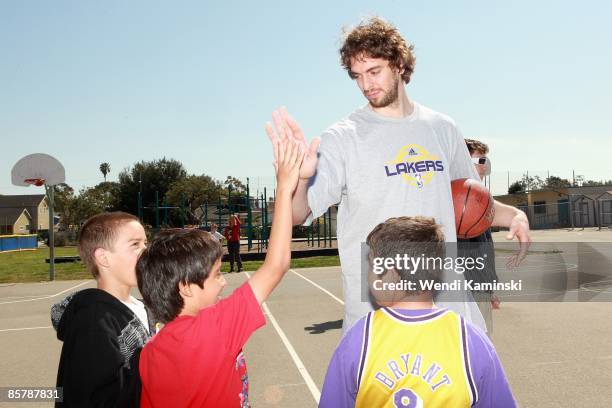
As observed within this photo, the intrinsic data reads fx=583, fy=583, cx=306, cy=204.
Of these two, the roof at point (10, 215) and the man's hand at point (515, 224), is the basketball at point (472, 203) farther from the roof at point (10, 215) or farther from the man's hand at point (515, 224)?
the roof at point (10, 215)

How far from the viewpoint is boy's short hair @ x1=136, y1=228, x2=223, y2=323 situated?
7.40ft


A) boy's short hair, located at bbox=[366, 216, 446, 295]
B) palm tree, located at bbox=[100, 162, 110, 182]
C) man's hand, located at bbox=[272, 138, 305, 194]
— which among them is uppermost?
palm tree, located at bbox=[100, 162, 110, 182]

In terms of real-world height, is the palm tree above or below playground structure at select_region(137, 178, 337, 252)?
above

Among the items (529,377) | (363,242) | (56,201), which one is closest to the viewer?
(363,242)

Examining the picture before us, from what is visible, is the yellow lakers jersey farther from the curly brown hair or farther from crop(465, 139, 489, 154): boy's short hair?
Result: crop(465, 139, 489, 154): boy's short hair

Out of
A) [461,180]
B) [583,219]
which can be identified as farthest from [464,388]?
[583,219]

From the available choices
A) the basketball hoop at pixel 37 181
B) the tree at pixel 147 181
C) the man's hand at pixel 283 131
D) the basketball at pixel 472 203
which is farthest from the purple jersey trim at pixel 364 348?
the tree at pixel 147 181

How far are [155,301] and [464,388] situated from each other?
1.18 metres

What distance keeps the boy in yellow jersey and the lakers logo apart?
0.47m

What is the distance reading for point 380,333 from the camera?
204 centimetres

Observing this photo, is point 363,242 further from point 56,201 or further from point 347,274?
point 56,201

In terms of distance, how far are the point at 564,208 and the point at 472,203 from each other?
5396 cm

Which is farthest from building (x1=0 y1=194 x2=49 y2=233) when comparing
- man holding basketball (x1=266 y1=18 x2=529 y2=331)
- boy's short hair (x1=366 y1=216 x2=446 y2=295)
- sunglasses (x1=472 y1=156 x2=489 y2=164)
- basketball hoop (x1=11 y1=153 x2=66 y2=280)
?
boy's short hair (x1=366 y1=216 x2=446 y2=295)

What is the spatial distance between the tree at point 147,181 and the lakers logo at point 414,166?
209ft
